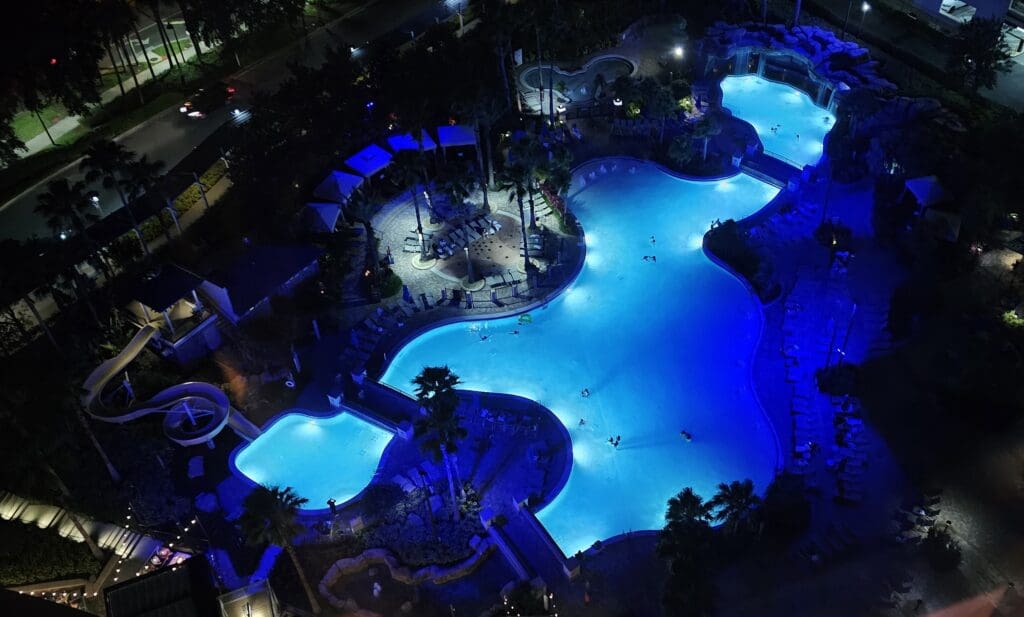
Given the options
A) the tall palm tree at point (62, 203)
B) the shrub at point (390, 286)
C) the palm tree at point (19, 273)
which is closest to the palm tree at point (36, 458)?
the palm tree at point (19, 273)

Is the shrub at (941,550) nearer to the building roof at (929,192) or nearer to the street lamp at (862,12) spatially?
the building roof at (929,192)

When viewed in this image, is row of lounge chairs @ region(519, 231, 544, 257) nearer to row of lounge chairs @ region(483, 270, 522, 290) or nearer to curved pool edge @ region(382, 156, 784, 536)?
row of lounge chairs @ region(483, 270, 522, 290)

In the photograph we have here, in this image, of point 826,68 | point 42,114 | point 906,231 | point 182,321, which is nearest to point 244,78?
point 42,114

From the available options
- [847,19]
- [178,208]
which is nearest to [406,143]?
[178,208]

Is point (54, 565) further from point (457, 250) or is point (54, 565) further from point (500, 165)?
point (500, 165)

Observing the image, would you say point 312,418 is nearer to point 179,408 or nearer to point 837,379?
point 179,408

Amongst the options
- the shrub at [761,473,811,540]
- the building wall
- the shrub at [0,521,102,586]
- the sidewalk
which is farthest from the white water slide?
the building wall
